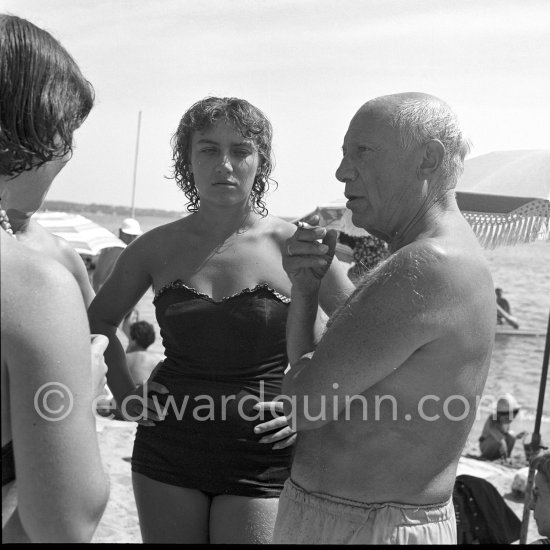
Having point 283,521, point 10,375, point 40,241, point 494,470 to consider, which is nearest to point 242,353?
point 283,521

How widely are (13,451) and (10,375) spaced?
0.15 meters

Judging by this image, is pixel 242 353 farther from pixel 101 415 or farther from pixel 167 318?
pixel 101 415

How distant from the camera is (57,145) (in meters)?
1.40

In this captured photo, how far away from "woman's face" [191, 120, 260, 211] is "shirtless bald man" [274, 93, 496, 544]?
84 cm

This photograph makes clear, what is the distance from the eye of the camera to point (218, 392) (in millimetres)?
2582

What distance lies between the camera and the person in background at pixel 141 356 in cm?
706

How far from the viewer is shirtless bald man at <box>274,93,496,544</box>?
1.84m

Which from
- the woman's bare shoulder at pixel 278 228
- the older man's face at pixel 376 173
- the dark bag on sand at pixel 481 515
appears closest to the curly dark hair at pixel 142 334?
the dark bag on sand at pixel 481 515

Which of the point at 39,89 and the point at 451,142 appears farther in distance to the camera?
the point at 451,142

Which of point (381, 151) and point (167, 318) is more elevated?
point (381, 151)

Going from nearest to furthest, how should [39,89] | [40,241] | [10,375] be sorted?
[10,375] → [39,89] → [40,241]

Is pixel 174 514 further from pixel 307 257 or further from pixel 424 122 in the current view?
pixel 424 122

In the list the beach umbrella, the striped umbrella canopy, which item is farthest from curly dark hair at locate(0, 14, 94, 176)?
the beach umbrella

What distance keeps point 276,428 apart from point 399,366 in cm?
81
